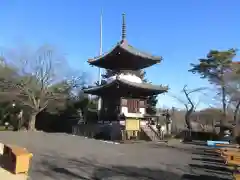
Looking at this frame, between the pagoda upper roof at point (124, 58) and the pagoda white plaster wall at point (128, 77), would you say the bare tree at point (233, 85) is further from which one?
the pagoda white plaster wall at point (128, 77)

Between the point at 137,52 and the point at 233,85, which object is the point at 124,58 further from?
the point at 233,85

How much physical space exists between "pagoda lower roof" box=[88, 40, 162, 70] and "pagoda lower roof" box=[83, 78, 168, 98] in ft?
9.04

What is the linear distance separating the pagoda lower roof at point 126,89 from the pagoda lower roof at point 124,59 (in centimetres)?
276

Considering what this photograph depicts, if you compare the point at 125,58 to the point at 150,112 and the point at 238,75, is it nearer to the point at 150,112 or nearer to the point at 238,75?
the point at 150,112

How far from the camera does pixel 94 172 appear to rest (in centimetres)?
955

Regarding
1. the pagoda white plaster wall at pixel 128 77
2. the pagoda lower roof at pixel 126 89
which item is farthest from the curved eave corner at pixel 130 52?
the pagoda lower roof at pixel 126 89

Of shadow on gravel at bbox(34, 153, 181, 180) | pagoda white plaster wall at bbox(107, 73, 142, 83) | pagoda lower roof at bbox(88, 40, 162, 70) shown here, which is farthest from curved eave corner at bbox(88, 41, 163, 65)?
shadow on gravel at bbox(34, 153, 181, 180)

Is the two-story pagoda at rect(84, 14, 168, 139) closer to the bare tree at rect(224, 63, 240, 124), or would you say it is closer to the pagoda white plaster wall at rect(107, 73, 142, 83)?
the pagoda white plaster wall at rect(107, 73, 142, 83)

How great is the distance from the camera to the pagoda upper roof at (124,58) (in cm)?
2988

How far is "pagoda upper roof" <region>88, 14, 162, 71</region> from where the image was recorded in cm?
2988

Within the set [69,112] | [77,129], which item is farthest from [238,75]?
[69,112]

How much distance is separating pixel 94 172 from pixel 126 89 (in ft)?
65.4

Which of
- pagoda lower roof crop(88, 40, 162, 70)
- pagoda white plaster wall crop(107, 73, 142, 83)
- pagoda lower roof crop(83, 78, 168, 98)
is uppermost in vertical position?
pagoda lower roof crop(88, 40, 162, 70)

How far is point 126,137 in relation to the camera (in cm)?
2464
